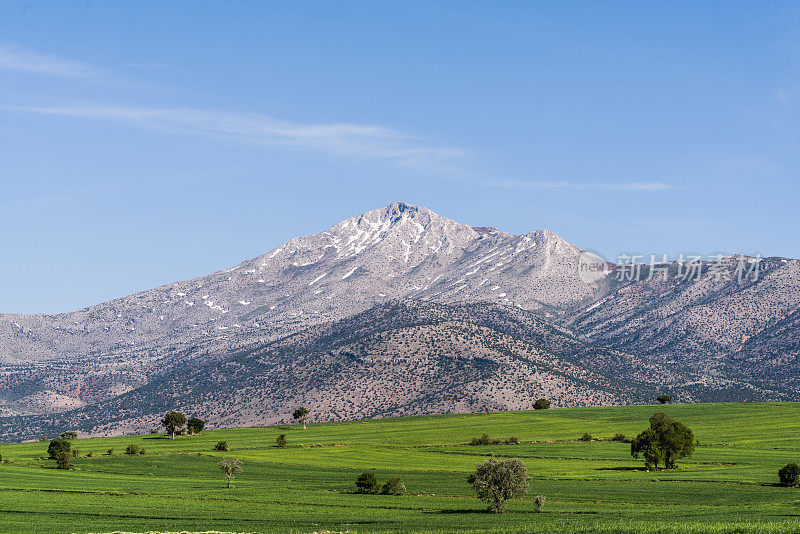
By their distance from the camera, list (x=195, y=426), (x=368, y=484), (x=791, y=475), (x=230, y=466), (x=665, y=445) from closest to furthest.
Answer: (x=791, y=475) → (x=368, y=484) → (x=230, y=466) → (x=665, y=445) → (x=195, y=426)

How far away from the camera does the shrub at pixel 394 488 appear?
94.4 metres

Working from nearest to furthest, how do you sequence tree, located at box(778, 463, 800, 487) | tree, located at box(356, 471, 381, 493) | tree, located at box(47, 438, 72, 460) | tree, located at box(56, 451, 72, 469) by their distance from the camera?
tree, located at box(778, 463, 800, 487)
tree, located at box(356, 471, 381, 493)
tree, located at box(56, 451, 72, 469)
tree, located at box(47, 438, 72, 460)

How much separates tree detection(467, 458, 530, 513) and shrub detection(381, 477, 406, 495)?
12130 millimetres

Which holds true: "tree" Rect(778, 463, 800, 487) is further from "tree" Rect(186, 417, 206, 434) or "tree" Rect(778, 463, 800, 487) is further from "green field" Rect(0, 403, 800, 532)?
"tree" Rect(186, 417, 206, 434)

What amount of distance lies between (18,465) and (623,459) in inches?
3242

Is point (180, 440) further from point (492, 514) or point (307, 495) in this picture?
point (492, 514)

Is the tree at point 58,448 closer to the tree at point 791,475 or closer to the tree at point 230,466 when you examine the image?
the tree at point 230,466

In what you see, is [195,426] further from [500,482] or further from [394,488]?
[500,482]

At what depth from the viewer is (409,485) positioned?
101 m

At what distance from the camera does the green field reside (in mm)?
71188

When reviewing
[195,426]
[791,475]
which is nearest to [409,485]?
[791,475]

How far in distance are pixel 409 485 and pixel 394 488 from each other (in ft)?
23.2

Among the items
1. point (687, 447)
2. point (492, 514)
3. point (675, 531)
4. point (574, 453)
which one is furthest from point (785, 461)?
point (675, 531)

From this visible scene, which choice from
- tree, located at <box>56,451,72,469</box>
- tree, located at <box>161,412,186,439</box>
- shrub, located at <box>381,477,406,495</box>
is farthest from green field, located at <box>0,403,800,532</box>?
tree, located at <box>161,412,186,439</box>
